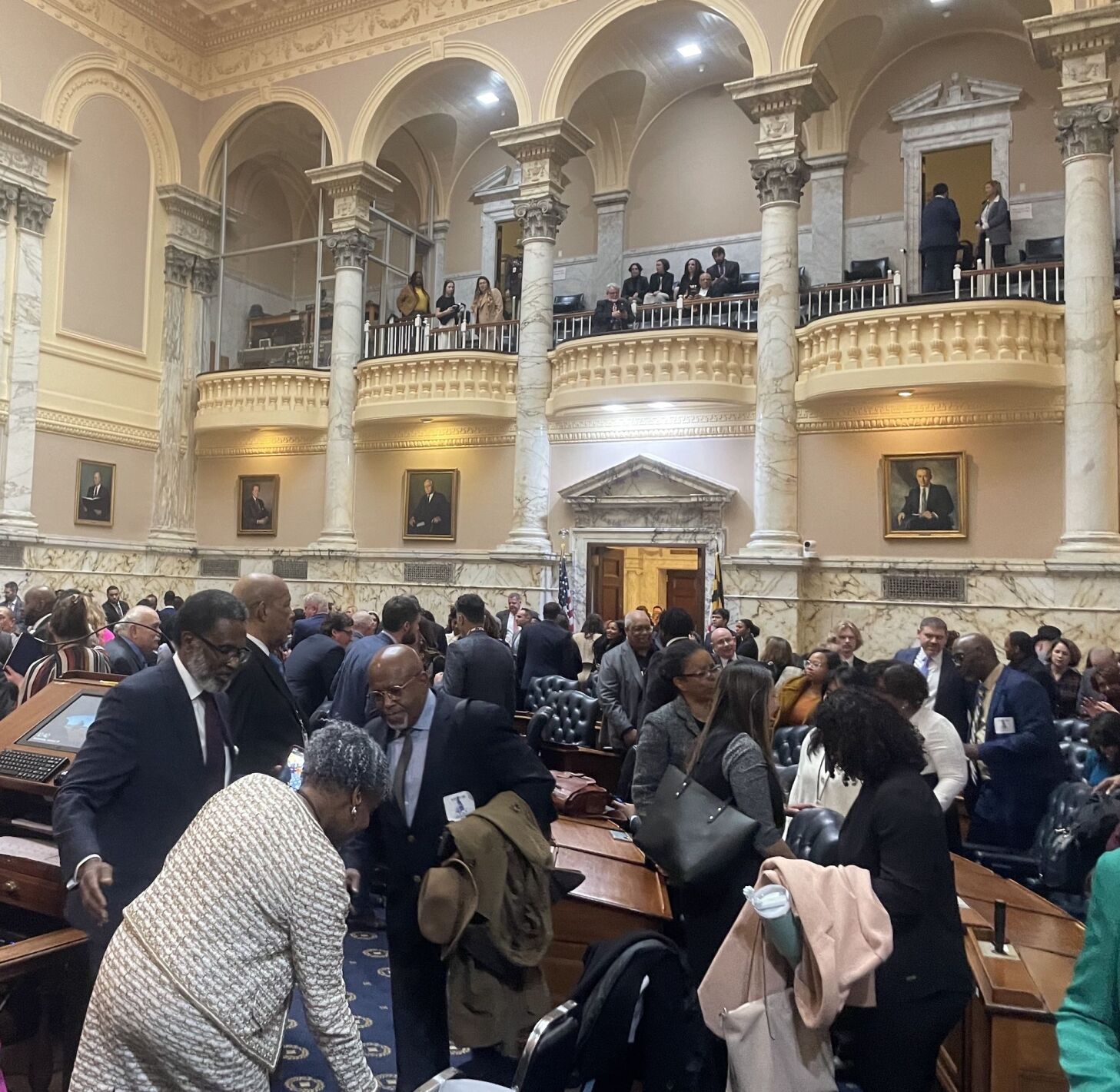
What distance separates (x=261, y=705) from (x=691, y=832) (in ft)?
5.08

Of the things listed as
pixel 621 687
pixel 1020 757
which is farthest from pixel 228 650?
pixel 1020 757

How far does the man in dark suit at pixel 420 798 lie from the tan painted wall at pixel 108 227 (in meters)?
14.6

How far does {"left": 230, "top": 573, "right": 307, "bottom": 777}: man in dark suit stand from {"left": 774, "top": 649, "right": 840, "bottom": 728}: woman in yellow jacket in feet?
11.2

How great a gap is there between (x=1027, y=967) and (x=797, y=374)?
10232 millimetres

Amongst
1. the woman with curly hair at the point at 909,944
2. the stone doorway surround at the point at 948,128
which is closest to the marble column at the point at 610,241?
the stone doorway surround at the point at 948,128

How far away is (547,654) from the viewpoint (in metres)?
8.18

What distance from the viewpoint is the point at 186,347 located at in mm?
16922

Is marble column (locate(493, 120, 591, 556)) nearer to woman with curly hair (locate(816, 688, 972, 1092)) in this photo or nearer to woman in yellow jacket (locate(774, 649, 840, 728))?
woman in yellow jacket (locate(774, 649, 840, 728))

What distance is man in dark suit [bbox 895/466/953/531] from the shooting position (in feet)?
38.9

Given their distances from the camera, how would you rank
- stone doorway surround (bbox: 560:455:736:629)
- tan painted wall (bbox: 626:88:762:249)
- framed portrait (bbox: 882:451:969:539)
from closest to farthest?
framed portrait (bbox: 882:451:969:539)
stone doorway surround (bbox: 560:455:736:629)
tan painted wall (bbox: 626:88:762:249)

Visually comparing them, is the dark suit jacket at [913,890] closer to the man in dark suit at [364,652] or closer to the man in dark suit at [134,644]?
the man in dark suit at [364,652]

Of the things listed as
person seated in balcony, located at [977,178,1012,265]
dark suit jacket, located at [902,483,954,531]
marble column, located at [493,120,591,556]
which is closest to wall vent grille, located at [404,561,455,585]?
marble column, located at [493,120,591,556]

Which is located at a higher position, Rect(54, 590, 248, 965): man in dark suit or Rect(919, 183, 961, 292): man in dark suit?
Rect(919, 183, 961, 292): man in dark suit

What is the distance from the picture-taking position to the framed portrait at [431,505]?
49.9ft
